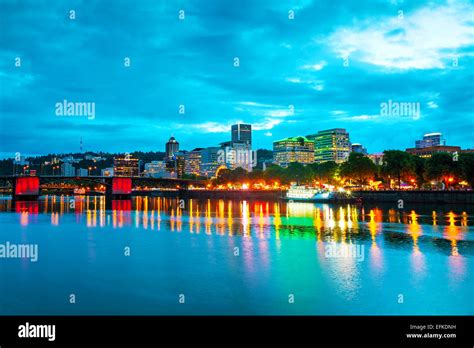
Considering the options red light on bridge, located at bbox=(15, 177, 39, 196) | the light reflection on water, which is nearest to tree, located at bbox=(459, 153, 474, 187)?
the light reflection on water

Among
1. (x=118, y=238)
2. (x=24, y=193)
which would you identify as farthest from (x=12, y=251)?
(x=24, y=193)

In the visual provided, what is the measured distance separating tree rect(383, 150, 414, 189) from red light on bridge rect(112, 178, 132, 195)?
275 feet

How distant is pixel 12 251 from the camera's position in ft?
120

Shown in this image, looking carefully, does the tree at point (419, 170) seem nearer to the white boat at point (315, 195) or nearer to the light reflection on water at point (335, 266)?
the white boat at point (315, 195)

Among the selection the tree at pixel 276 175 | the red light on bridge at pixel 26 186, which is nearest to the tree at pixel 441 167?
the tree at pixel 276 175

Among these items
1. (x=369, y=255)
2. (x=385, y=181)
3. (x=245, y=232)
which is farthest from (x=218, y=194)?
(x=369, y=255)

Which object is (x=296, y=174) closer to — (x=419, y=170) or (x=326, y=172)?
(x=326, y=172)

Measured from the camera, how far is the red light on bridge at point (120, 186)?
6009 inches

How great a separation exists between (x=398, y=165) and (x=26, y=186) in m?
108

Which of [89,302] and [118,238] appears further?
[118,238]
